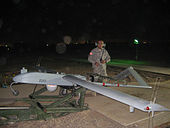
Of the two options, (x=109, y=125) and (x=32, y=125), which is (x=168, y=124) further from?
(x=32, y=125)

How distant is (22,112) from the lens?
14.9 ft

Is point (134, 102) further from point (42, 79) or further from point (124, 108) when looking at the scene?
point (124, 108)

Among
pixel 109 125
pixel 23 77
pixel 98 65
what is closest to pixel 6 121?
pixel 23 77

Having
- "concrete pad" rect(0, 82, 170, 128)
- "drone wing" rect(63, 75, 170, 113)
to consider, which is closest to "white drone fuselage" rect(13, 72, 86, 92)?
"drone wing" rect(63, 75, 170, 113)

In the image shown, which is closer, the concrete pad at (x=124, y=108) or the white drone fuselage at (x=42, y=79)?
the white drone fuselage at (x=42, y=79)

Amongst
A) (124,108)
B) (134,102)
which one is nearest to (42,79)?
(134,102)

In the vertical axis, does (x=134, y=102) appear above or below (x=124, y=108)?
above

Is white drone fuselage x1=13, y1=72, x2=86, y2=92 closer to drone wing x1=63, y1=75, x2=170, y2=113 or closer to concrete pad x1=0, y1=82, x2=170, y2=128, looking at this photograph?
drone wing x1=63, y1=75, x2=170, y2=113

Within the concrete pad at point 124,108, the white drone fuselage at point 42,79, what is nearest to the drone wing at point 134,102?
the white drone fuselage at point 42,79

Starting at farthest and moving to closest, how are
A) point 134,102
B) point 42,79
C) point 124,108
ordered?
point 124,108, point 42,79, point 134,102

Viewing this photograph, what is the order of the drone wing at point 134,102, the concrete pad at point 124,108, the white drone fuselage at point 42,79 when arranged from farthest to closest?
the concrete pad at point 124,108 → the white drone fuselage at point 42,79 → the drone wing at point 134,102

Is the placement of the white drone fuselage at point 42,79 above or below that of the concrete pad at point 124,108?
above

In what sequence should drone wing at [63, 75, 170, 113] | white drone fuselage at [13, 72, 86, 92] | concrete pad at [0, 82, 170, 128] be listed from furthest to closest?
concrete pad at [0, 82, 170, 128] → white drone fuselage at [13, 72, 86, 92] → drone wing at [63, 75, 170, 113]

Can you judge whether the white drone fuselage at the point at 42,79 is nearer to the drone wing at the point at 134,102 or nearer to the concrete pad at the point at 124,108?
the drone wing at the point at 134,102
